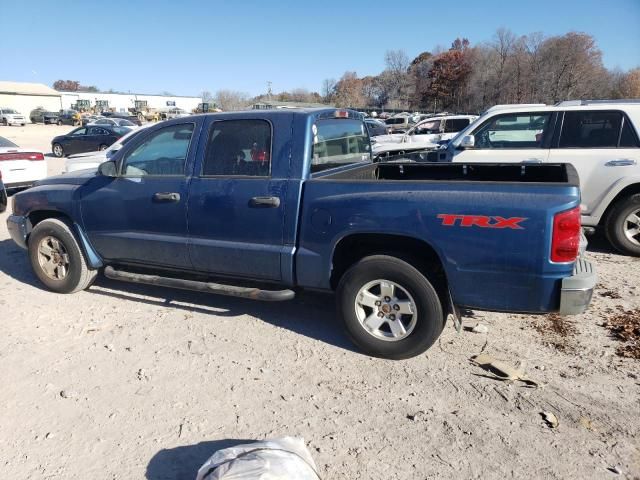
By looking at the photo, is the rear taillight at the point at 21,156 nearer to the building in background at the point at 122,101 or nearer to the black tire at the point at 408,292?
the black tire at the point at 408,292

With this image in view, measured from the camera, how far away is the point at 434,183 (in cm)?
345

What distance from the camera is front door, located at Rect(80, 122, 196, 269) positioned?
438 cm

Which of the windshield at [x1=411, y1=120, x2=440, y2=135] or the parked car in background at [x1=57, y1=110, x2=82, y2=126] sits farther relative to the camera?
the parked car in background at [x1=57, y1=110, x2=82, y2=126]

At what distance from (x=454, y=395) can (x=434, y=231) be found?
44.0 inches

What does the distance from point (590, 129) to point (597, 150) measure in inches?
13.0

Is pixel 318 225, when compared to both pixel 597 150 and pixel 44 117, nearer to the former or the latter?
pixel 597 150

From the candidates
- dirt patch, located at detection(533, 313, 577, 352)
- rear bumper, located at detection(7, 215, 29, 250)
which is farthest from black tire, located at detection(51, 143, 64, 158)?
dirt patch, located at detection(533, 313, 577, 352)

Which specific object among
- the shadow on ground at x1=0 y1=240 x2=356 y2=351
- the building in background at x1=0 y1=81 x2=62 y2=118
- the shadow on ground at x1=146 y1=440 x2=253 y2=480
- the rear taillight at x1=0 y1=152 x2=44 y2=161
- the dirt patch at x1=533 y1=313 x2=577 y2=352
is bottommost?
the shadow on ground at x1=146 y1=440 x2=253 y2=480

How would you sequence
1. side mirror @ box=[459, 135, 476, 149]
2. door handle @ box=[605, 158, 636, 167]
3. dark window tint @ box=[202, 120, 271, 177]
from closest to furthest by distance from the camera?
dark window tint @ box=[202, 120, 271, 177] < door handle @ box=[605, 158, 636, 167] < side mirror @ box=[459, 135, 476, 149]

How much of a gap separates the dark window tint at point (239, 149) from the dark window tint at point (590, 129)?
179 inches

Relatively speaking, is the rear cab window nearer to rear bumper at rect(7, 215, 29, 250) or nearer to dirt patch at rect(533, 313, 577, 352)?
dirt patch at rect(533, 313, 577, 352)

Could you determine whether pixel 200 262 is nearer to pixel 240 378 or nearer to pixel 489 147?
pixel 240 378

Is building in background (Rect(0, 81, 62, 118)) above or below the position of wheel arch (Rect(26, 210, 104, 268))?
above

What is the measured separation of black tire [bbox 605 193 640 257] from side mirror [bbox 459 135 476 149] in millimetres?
2045
